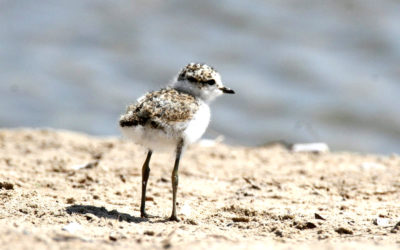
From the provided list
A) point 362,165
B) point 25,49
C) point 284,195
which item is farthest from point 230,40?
point 284,195

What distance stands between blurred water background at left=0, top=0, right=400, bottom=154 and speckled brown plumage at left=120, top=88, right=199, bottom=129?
531 cm

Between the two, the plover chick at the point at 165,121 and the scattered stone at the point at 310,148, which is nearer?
the plover chick at the point at 165,121

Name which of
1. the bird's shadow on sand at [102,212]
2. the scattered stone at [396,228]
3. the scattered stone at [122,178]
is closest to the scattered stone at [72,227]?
the bird's shadow on sand at [102,212]

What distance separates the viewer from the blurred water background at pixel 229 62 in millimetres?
11742

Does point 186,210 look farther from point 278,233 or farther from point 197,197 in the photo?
point 278,233

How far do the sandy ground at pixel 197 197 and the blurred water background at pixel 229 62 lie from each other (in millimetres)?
2931

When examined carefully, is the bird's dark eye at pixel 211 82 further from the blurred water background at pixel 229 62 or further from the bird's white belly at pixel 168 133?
the blurred water background at pixel 229 62

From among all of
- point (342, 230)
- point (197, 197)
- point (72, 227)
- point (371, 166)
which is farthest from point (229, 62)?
point (72, 227)

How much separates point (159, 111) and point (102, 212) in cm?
87

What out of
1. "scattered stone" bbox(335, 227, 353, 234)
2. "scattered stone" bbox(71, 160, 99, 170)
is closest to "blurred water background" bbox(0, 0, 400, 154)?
"scattered stone" bbox(71, 160, 99, 170)

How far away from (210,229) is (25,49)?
363 inches

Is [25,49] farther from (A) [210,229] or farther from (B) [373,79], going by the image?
(A) [210,229]

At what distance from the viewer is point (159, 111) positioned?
5.06m

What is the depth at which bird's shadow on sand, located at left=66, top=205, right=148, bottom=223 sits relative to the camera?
5139 mm
